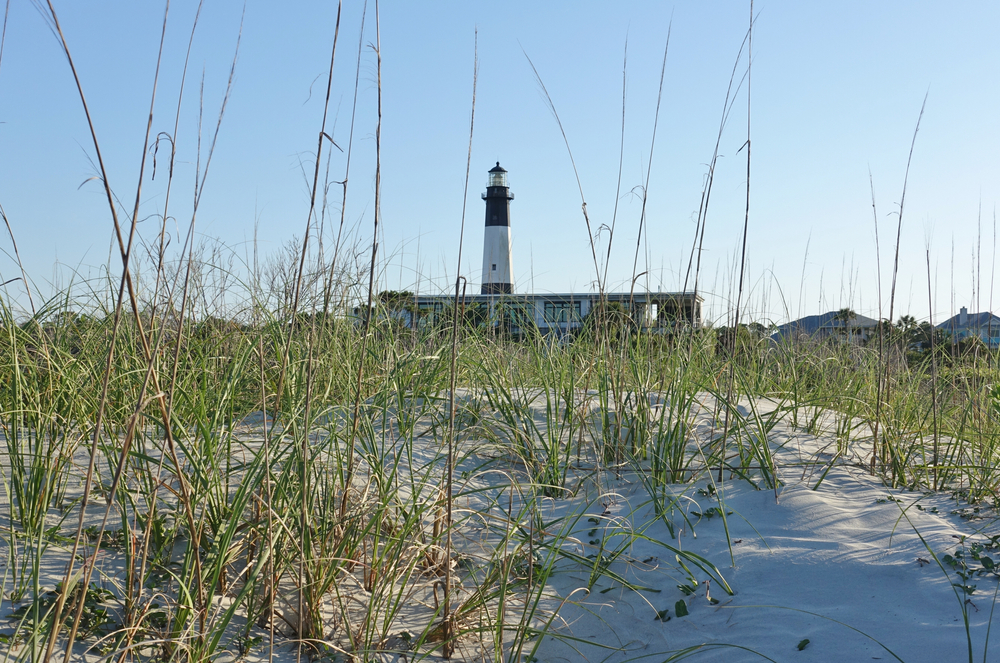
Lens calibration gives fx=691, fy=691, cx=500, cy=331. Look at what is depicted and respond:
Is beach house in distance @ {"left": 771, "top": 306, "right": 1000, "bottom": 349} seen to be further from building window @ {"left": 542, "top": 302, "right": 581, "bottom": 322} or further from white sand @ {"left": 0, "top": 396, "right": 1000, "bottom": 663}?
white sand @ {"left": 0, "top": 396, "right": 1000, "bottom": 663}

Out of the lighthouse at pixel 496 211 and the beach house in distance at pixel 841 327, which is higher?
the lighthouse at pixel 496 211

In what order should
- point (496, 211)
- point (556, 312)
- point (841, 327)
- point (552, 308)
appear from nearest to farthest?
1. point (556, 312)
2. point (552, 308)
3. point (841, 327)
4. point (496, 211)

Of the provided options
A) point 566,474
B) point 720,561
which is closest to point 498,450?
point 566,474

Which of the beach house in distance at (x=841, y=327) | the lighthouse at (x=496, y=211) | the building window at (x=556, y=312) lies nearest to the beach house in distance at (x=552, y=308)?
the building window at (x=556, y=312)

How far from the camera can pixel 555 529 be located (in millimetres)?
2402

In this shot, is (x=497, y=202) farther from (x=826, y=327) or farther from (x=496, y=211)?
(x=826, y=327)

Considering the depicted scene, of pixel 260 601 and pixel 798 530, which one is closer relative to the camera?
pixel 260 601

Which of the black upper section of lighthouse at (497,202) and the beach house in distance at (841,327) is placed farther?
the black upper section of lighthouse at (497,202)

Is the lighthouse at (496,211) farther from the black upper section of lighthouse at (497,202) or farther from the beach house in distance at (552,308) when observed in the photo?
the beach house in distance at (552,308)

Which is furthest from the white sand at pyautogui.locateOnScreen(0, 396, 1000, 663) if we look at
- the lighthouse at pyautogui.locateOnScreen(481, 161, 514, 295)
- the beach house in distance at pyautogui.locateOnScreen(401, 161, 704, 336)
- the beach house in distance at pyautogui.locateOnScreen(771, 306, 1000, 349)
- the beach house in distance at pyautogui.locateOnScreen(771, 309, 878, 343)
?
the lighthouse at pyautogui.locateOnScreen(481, 161, 514, 295)

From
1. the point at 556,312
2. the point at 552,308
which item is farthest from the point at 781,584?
the point at 552,308

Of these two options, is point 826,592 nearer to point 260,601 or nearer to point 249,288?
point 260,601

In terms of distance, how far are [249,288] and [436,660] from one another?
1895 millimetres

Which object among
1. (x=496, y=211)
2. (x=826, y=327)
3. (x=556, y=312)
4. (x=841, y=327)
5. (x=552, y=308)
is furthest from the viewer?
(x=496, y=211)
